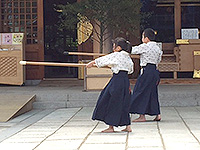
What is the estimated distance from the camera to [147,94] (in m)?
6.50

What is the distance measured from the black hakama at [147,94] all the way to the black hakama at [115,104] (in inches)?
33.5

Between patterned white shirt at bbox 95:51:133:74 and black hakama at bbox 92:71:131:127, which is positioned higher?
patterned white shirt at bbox 95:51:133:74

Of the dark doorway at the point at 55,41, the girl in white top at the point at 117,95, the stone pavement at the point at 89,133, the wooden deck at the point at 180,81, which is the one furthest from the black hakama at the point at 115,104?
the dark doorway at the point at 55,41

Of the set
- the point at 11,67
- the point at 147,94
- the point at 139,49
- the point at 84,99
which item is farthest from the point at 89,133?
the point at 11,67

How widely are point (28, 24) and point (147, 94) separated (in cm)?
581

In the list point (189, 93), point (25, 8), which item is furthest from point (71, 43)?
point (189, 93)

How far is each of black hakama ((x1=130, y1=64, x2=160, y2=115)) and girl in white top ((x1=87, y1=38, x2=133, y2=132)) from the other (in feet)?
2.78

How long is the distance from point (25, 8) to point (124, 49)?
250 inches

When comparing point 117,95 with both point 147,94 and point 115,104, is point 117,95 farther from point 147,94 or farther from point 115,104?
point 147,94

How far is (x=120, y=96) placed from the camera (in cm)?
559

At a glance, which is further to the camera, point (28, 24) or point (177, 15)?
point (28, 24)

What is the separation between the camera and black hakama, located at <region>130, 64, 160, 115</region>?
6.46 m

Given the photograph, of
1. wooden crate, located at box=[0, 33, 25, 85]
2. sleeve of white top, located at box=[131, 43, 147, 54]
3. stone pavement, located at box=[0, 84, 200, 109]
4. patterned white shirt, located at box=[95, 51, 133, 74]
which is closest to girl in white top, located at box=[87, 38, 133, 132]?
patterned white shirt, located at box=[95, 51, 133, 74]

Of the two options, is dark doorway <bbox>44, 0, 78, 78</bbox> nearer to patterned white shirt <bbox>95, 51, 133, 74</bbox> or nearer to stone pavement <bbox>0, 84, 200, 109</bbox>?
stone pavement <bbox>0, 84, 200, 109</bbox>
